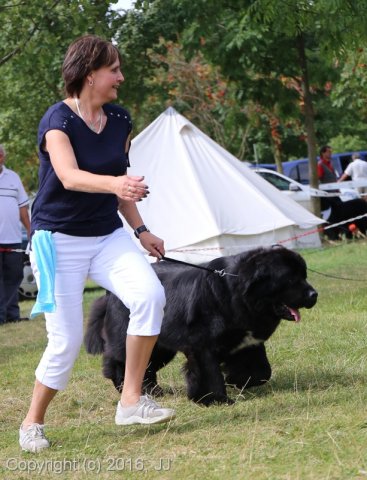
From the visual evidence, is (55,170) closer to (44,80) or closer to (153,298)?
(153,298)

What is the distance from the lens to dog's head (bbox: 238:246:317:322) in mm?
5531

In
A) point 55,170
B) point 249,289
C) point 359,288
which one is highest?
point 55,170

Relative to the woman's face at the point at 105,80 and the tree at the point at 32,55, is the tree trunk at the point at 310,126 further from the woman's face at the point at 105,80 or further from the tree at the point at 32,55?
the woman's face at the point at 105,80

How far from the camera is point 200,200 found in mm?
15641

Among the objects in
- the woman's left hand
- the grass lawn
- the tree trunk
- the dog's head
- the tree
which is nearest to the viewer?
the grass lawn

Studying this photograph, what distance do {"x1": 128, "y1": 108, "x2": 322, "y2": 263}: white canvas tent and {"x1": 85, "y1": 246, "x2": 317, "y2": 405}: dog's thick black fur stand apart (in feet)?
30.6

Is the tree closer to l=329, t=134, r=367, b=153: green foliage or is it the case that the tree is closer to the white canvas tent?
the white canvas tent

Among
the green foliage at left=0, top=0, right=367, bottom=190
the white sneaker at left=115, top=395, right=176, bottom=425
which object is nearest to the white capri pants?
the white sneaker at left=115, top=395, right=176, bottom=425

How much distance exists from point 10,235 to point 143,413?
7112 mm

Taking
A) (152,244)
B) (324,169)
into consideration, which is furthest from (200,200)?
(152,244)

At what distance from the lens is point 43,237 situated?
4.68 meters

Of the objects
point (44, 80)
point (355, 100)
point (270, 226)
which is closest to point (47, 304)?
point (270, 226)

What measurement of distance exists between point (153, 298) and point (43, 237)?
63 centimetres

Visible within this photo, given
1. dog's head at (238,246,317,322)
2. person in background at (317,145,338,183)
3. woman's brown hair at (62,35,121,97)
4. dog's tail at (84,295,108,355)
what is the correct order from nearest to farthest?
1. woman's brown hair at (62,35,121,97)
2. dog's head at (238,246,317,322)
3. dog's tail at (84,295,108,355)
4. person in background at (317,145,338,183)
